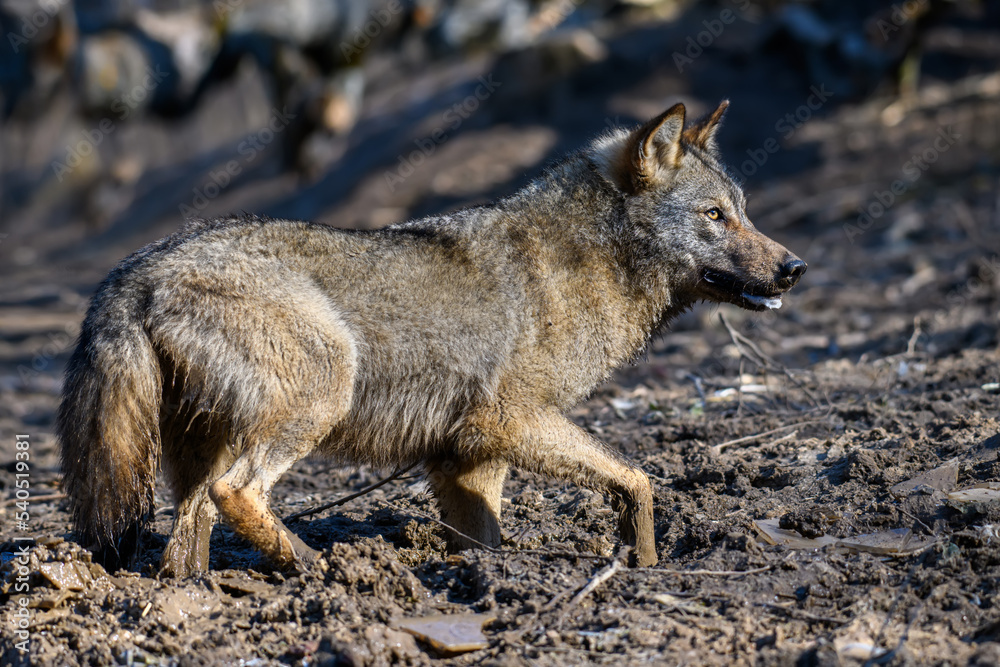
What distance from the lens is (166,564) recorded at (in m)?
4.62

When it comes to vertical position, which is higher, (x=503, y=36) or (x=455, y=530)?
(x=503, y=36)

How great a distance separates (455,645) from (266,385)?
1514 mm

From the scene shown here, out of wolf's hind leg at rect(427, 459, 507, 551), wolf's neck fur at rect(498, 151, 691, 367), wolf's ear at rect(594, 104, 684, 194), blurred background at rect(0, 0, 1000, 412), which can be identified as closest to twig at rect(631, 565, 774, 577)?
wolf's hind leg at rect(427, 459, 507, 551)

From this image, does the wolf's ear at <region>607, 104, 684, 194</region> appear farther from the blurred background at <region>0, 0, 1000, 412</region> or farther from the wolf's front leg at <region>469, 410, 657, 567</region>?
the blurred background at <region>0, 0, 1000, 412</region>

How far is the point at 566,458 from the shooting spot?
15.6 feet

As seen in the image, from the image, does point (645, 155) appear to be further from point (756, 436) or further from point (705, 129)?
point (756, 436)

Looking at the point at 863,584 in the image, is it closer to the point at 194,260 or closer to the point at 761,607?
the point at 761,607

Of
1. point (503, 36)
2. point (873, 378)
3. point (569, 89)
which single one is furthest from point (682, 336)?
point (503, 36)

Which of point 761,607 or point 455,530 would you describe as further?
point 455,530

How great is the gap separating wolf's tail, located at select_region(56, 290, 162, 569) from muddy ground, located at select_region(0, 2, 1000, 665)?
237 mm

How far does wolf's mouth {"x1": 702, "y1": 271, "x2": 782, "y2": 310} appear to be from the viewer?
17.6ft

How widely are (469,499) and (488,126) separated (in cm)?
1677

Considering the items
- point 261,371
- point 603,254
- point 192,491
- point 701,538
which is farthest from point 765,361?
point 192,491

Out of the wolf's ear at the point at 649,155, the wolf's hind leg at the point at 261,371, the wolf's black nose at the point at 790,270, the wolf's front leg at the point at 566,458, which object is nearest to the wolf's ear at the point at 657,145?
the wolf's ear at the point at 649,155
